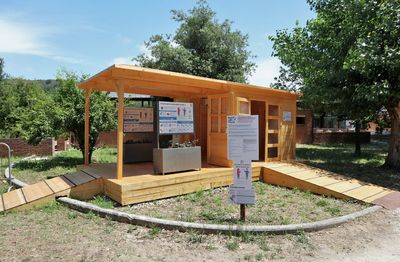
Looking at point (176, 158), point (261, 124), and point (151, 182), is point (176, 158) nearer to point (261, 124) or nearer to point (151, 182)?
point (151, 182)

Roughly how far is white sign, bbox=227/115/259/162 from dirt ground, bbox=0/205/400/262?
129cm

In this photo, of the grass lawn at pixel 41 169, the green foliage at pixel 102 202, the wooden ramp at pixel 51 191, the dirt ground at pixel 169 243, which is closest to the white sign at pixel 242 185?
the dirt ground at pixel 169 243

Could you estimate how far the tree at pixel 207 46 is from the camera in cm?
1967

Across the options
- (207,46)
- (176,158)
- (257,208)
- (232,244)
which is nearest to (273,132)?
(176,158)

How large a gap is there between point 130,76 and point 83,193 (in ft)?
8.80

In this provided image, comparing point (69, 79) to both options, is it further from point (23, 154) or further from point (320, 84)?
point (320, 84)

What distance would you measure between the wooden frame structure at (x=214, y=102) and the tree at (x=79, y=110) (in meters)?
1.81

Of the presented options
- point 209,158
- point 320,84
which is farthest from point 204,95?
point 320,84

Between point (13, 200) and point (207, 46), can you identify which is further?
point (207, 46)

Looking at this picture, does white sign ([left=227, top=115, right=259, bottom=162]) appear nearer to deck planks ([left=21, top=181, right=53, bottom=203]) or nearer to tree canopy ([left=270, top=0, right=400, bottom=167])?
deck planks ([left=21, top=181, right=53, bottom=203])

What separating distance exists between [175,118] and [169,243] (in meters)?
3.51

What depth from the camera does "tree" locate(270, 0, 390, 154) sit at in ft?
31.4

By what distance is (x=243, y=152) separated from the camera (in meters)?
5.25

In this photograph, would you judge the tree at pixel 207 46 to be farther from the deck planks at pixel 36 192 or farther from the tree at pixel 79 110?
the deck planks at pixel 36 192
